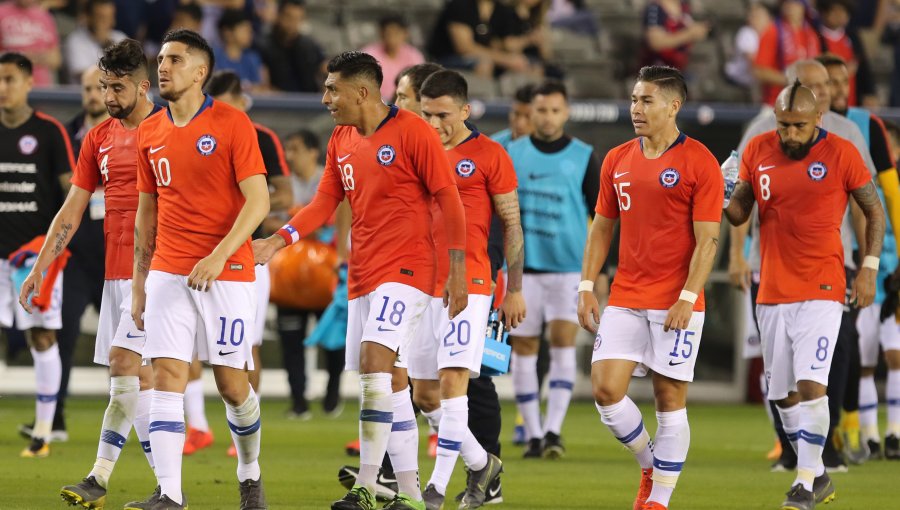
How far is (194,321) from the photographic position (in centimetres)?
712

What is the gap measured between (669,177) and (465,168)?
1.25 meters

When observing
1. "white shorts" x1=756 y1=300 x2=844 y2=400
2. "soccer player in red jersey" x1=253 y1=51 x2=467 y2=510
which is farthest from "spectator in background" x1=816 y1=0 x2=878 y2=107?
"soccer player in red jersey" x1=253 y1=51 x2=467 y2=510

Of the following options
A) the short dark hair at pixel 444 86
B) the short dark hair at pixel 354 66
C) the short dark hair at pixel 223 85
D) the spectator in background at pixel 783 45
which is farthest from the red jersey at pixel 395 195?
the spectator in background at pixel 783 45

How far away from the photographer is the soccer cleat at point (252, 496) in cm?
732

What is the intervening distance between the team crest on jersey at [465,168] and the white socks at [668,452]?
1.66 metres

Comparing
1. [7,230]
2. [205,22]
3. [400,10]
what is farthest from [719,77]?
[7,230]

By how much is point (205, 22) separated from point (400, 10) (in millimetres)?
3197

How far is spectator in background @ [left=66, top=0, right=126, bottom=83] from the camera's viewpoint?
15344mm

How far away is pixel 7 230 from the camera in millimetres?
10375

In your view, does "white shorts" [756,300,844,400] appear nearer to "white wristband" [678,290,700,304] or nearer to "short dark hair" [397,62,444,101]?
"white wristband" [678,290,700,304]

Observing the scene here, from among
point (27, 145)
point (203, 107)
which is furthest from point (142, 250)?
point (27, 145)

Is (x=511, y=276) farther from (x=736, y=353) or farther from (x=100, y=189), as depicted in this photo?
(x=736, y=353)

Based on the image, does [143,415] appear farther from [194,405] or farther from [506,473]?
[194,405]

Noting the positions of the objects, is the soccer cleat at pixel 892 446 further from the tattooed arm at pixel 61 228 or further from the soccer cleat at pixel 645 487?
the tattooed arm at pixel 61 228
